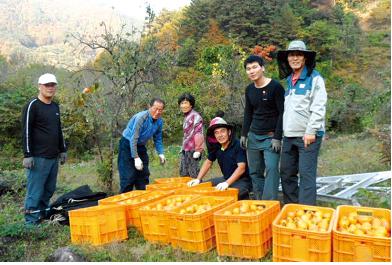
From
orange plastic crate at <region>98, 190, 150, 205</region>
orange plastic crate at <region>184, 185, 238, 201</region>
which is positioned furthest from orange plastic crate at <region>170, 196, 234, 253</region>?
orange plastic crate at <region>98, 190, 150, 205</region>

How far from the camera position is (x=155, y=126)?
524 cm

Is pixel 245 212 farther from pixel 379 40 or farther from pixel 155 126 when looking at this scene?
pixel 379 40

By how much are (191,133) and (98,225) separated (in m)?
2.02

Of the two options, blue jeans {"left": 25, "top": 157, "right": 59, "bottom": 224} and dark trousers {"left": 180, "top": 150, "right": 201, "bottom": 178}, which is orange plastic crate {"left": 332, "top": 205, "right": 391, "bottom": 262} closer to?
dark trousers {"left": 180, "top": 150, "right": 201, "bottom": 178}

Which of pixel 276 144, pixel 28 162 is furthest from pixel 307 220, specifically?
pixel 28 162

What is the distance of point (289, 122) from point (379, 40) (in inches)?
1024

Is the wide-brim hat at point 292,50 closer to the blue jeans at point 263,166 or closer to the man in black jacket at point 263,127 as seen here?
the man in black jacket at point 263,127

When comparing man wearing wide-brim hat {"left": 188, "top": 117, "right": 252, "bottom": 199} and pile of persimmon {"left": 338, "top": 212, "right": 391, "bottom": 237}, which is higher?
man wearing wide-brim hat {"left": 188, "top": 117, "right": 252, "bottom": 199}

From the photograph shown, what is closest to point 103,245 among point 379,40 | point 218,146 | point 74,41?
point 218,146

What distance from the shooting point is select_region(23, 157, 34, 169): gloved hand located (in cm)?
445

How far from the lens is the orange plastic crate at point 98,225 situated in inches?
146

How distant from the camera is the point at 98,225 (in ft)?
12.2

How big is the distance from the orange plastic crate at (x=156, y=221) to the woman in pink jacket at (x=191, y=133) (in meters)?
1.51

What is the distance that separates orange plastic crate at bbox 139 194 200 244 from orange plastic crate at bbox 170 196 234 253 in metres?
0.14
